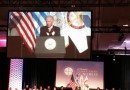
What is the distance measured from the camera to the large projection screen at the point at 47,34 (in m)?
6.32

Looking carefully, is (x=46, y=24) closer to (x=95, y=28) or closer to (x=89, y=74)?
(x=95, y=28)

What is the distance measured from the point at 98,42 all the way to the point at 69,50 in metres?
5.98

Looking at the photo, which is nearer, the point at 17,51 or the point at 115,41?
the point at 17,51

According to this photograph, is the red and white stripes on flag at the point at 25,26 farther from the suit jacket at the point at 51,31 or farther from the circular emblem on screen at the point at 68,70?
the circular emblem on screen at the point at 68,70

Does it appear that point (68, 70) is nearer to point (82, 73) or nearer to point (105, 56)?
point (82, 73)

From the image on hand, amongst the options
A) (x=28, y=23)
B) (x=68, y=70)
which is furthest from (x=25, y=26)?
(x=68, y=70)

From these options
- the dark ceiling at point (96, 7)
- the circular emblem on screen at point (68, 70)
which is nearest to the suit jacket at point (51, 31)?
the dark ceiling at point (96, 7)

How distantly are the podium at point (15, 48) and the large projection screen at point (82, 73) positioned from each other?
736 centimetres

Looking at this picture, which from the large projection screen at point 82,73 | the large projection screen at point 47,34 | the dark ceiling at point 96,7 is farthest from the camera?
the large projection screen at point 82,73

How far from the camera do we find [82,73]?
13695mm

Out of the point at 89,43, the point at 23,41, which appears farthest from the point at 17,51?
the point at 89,43

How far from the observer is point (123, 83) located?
14922 mm

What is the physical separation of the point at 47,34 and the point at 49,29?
4.5 inches

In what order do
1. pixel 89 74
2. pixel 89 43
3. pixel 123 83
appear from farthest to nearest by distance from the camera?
pixel 123 83
pixel 89 74
pixel 89 43
